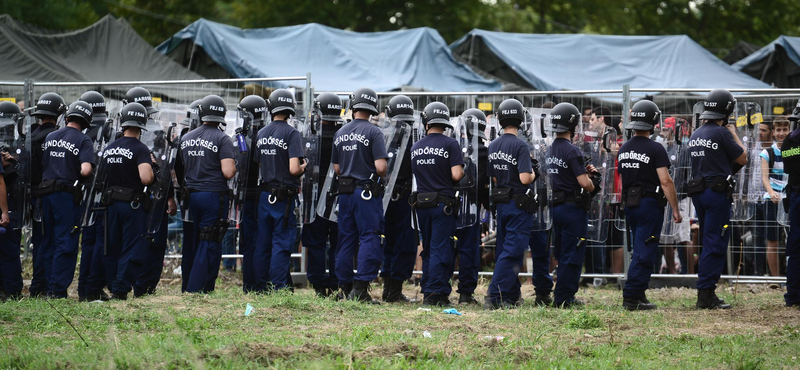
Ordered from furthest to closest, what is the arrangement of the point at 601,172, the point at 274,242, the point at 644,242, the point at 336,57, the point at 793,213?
the point at 336,57, the point at 601,172, the point at 274,242, the point at 793,213, the point at 644,242

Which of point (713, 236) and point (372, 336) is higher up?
point (713, 236)

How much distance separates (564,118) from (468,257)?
1.81 m

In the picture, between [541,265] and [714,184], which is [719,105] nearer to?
[714,184]

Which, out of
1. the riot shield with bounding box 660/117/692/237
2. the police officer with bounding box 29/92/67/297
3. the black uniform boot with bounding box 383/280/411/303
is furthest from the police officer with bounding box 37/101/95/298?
the riot shield with bounding box 660/117/692/237

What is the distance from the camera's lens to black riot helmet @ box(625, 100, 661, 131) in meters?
8.68

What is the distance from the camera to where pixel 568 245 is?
884cm

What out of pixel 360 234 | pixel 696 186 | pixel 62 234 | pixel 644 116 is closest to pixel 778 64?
pixel 696 186

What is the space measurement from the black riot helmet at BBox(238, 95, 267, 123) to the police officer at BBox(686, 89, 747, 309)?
15.7 feet

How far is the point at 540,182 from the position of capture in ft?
31.0

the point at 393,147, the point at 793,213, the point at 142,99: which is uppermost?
the point at 142,99

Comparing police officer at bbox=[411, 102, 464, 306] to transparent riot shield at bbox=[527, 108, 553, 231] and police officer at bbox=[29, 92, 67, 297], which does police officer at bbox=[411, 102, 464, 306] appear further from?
police officer at bbox=[29, 92, 67, 297]

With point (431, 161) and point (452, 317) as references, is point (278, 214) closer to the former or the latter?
point (431, 161)

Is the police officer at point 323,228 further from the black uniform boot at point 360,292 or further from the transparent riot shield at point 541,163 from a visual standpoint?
the transparent riot shield at point 541,163

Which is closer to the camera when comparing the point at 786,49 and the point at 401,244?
the point at 401,244
